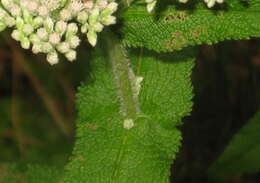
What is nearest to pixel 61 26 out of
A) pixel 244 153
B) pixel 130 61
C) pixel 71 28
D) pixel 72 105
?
pixel 71 28

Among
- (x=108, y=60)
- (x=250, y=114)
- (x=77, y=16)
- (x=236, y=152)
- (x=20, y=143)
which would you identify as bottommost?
(x=20, y=143)

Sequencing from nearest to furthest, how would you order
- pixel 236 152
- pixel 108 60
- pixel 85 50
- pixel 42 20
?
pixel 42 20, pixel 108 60, pixel 236 152, pixel 85 50

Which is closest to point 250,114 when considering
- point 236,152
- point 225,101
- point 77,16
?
point 225,101

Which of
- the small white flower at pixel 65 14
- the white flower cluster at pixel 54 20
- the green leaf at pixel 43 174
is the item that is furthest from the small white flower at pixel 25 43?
the green leaf at pixel 43 174

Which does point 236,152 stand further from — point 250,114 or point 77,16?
point 77,16

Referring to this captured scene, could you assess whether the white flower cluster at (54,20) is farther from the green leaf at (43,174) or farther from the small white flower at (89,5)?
the green leaf at (43,174)

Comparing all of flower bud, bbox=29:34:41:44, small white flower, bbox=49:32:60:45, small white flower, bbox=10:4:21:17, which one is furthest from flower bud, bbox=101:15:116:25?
small white flower, bbox=10:4:21:17

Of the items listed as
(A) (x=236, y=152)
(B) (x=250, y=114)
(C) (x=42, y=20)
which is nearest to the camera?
(C) (x=42, y=20)
